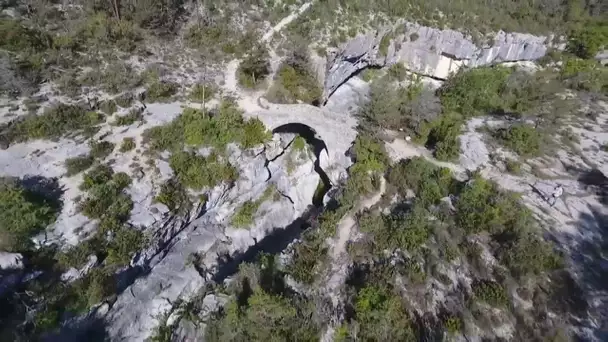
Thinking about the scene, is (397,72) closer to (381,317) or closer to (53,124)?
(381,317)

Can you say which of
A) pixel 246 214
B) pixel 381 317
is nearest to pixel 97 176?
pixel 246 214

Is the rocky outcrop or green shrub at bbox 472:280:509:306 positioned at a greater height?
the rocky outcrop

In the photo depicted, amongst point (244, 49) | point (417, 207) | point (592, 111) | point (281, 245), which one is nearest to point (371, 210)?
point (417, 207)

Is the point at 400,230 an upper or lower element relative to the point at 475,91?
lower

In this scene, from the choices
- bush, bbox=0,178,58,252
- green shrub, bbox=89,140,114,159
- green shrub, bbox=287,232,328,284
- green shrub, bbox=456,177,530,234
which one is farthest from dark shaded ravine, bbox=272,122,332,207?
bush, bbox=0,178,58,252

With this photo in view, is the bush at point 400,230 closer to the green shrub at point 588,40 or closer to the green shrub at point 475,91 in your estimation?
the green shrub at point 475,91

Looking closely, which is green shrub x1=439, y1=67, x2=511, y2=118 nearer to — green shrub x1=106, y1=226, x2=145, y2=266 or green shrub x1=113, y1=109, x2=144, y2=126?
green shrub x1=113, y1=109, x2=144, y2=126
